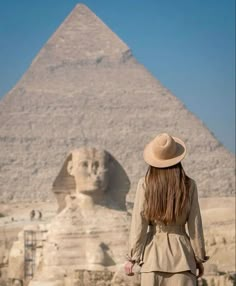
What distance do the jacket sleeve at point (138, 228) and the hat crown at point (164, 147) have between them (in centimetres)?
12

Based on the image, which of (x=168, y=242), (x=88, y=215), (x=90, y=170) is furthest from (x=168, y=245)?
(x=88, y=215)

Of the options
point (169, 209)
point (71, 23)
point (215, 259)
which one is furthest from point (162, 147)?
point (71, 23)

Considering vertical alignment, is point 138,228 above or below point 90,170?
below

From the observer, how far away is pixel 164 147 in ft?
16.5

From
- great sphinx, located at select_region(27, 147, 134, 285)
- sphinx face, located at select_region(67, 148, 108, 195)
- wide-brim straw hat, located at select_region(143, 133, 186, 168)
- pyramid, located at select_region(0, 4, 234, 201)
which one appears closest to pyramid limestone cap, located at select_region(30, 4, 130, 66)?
pyramid, located at select_region(0, 4, 234, 201)

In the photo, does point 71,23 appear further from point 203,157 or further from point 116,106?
point 203,157

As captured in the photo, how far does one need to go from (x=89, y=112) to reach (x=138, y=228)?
5948 inches

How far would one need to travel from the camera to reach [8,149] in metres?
145

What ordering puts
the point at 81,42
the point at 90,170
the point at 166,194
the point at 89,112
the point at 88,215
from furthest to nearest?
the point at 81,42 → the point at 89,112 → the point at 88,215 → the point at 90,170 → the point at 166,194

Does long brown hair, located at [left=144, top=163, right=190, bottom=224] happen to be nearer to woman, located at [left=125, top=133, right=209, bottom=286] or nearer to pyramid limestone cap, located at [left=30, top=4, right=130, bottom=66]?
woman, located at [left=125, top=133, right=209, bottom=286]

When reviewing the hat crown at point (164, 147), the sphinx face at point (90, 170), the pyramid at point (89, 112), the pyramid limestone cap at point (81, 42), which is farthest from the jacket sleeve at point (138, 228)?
the pyramid limestone cap at point (81, 42)

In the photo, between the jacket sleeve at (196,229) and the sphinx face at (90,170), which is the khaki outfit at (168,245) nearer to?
the jacket sleeve at (196,229)

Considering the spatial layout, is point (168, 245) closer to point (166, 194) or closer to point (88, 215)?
point (166, 194)

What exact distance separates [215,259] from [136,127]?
445ft
